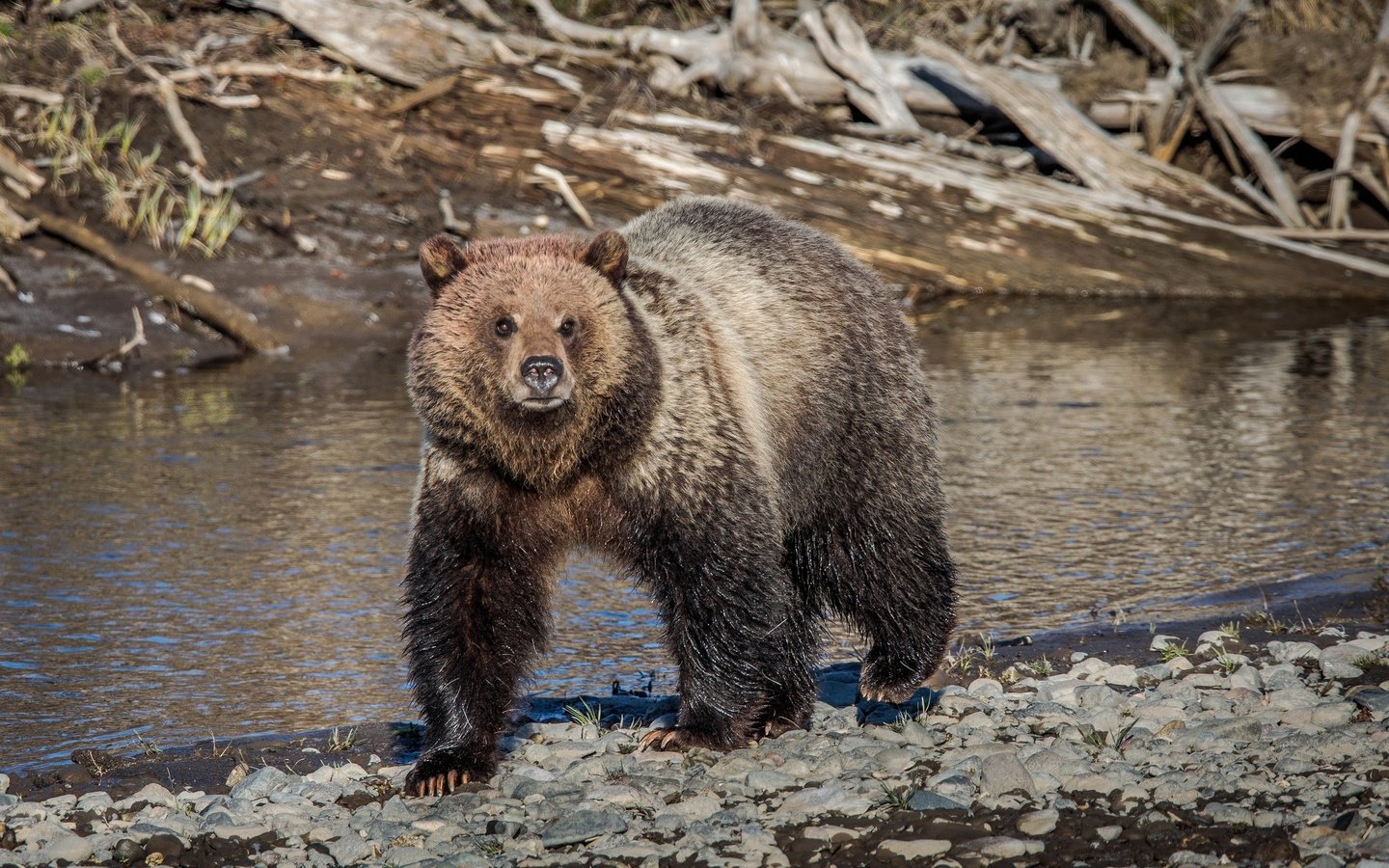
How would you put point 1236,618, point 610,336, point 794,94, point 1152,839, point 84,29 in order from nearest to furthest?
1. point 1152,839
2. point 610,336
3. point 1236,618
4. point 84,29
5. point 794,94

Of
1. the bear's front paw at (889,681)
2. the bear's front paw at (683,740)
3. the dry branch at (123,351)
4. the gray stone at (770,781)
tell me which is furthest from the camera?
the dry branch at (123,351)

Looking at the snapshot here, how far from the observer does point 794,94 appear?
16.2 m

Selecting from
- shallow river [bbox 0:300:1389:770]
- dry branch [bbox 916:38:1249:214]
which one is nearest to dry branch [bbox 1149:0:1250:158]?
dry branch [bbox 916:38:1249:214]

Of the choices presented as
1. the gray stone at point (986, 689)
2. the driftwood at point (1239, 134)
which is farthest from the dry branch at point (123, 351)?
the driftwood at point (1239, 134)

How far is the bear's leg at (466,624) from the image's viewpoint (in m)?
4.62

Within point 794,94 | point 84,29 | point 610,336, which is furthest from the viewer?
point 794,94

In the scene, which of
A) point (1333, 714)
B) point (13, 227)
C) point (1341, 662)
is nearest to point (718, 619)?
point (1333, 714)

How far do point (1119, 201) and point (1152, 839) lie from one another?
1263cm

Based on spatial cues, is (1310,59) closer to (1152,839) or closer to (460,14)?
(460,14)

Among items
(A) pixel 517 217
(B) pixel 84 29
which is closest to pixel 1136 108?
(A) pixel 517 217

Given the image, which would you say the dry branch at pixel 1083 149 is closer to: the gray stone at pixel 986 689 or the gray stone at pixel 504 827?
the gray stone at pixel 986 689

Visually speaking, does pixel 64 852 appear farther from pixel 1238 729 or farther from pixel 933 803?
pixel 1238 729

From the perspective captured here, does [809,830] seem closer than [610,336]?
Yes

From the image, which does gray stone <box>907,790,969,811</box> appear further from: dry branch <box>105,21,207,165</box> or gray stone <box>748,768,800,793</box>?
dry branch <box>105,21,207,165</box>
